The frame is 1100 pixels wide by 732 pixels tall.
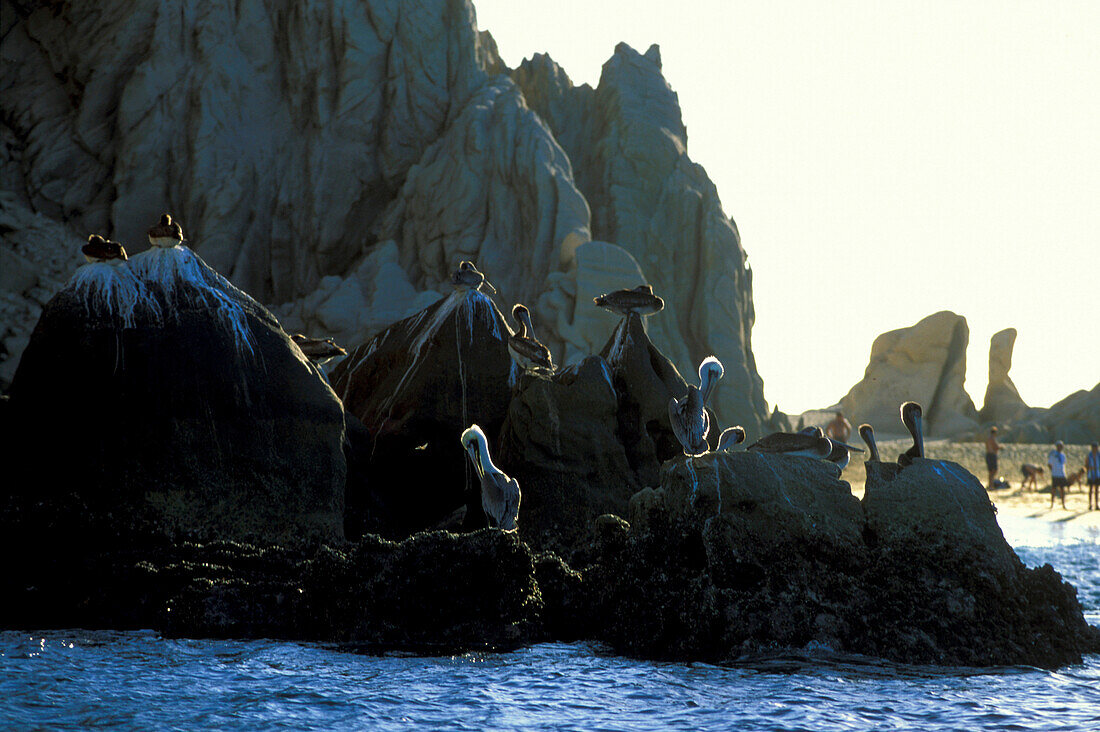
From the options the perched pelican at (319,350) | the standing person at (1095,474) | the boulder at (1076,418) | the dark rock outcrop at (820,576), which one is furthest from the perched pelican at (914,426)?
the boulder at (1076,418)

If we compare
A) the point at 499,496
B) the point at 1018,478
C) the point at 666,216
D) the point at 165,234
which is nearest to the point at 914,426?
the point at 499,496

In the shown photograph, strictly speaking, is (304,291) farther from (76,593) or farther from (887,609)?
(887,609)

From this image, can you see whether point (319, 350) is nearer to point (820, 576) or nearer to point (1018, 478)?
point (820, 576)

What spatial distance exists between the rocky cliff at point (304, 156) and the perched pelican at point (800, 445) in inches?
780

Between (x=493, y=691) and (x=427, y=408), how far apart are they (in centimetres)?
677

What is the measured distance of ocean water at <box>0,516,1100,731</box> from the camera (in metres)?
6.97

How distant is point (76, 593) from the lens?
949 cm

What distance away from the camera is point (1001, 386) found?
178 ft

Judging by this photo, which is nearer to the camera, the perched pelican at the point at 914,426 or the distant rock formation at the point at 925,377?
the perched pelican at the point at 914,426

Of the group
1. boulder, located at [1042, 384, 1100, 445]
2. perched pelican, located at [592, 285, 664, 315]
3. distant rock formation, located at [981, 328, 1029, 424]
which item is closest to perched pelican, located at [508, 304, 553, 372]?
perched pelican, located at [592, 285, 664, 315]

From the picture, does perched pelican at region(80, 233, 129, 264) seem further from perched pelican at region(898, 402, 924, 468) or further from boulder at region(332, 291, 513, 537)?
perched pelican at region(898, 402, 924, 468)

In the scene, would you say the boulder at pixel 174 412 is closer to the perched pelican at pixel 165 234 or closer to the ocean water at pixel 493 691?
the perched pelican at pixel 165 234

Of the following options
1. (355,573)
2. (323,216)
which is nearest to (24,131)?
(323,216)

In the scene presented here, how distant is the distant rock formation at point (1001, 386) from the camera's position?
53.0m
